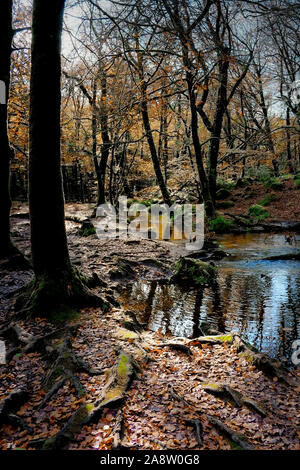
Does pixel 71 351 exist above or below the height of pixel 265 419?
above

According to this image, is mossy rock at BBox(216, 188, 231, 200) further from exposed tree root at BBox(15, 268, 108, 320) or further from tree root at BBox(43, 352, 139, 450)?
tree root at BBox(43, 352, 139, 450)

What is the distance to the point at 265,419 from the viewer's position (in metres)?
3.08

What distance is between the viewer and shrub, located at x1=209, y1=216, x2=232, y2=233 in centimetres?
1475

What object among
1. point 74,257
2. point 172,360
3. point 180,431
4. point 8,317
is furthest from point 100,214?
point 180,431

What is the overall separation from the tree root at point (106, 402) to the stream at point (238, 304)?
2164 millimetres

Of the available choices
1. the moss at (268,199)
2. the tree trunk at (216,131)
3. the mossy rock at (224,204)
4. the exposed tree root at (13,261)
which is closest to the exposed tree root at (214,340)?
the exposed tree root at (13,261)

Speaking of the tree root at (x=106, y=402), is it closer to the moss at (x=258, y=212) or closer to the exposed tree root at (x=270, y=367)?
the exposed tree root at (x=270, y=367)

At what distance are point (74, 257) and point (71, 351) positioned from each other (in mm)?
5816

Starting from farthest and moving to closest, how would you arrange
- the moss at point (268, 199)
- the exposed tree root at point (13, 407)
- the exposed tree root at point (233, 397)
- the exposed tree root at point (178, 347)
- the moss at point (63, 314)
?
the moss at point (268, 199) → the moss at point (63, 314) → the exposed tree root at point (178, 347) → the exposed tree root at point (233, 397) → the exposed tree root at point (13, 407)

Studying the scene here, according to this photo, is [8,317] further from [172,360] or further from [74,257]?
[74,257]

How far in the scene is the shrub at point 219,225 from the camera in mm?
14750

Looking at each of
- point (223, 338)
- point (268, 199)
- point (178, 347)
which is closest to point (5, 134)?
point (178, 347)

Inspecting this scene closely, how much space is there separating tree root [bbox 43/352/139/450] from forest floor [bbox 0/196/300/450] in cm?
4

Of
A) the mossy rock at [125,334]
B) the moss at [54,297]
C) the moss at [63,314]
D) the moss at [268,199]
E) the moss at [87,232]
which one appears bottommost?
the mossy rock at [125,334]
